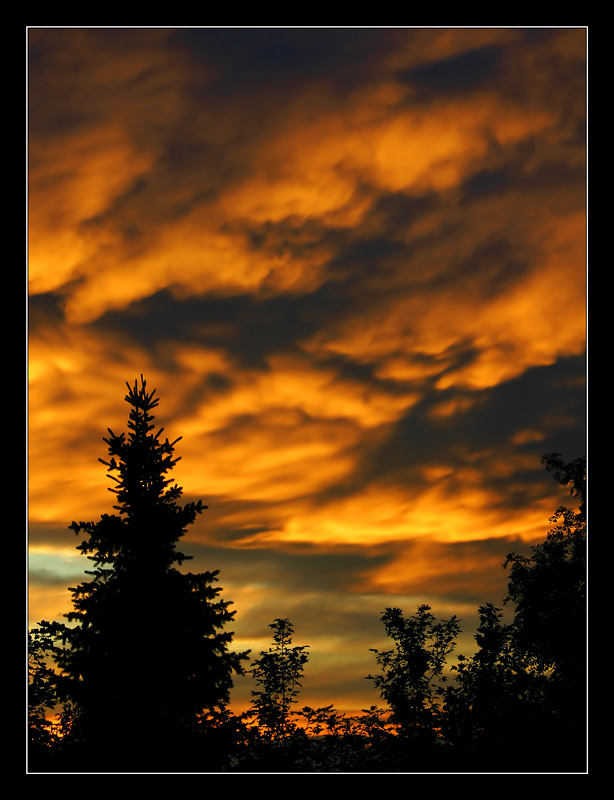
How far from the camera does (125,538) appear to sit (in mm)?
22438

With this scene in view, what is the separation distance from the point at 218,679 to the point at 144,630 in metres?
2.47

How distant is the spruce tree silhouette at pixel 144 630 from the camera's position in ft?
66.2

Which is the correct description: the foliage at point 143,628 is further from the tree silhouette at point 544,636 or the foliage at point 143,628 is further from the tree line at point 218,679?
the tree silhouette at point 544,636

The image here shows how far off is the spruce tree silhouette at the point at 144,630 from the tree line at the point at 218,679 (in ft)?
0.13

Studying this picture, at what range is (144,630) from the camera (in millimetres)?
21328

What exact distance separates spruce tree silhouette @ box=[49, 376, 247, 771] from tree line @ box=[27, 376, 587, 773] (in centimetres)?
4

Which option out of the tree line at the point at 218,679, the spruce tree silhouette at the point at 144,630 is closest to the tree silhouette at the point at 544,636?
the tree line at the point at 218,679

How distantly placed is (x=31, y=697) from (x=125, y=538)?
483 cm

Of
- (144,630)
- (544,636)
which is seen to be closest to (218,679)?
(144,630)

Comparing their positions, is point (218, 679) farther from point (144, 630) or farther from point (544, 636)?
point (544, 636)

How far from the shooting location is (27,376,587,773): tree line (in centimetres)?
1606
